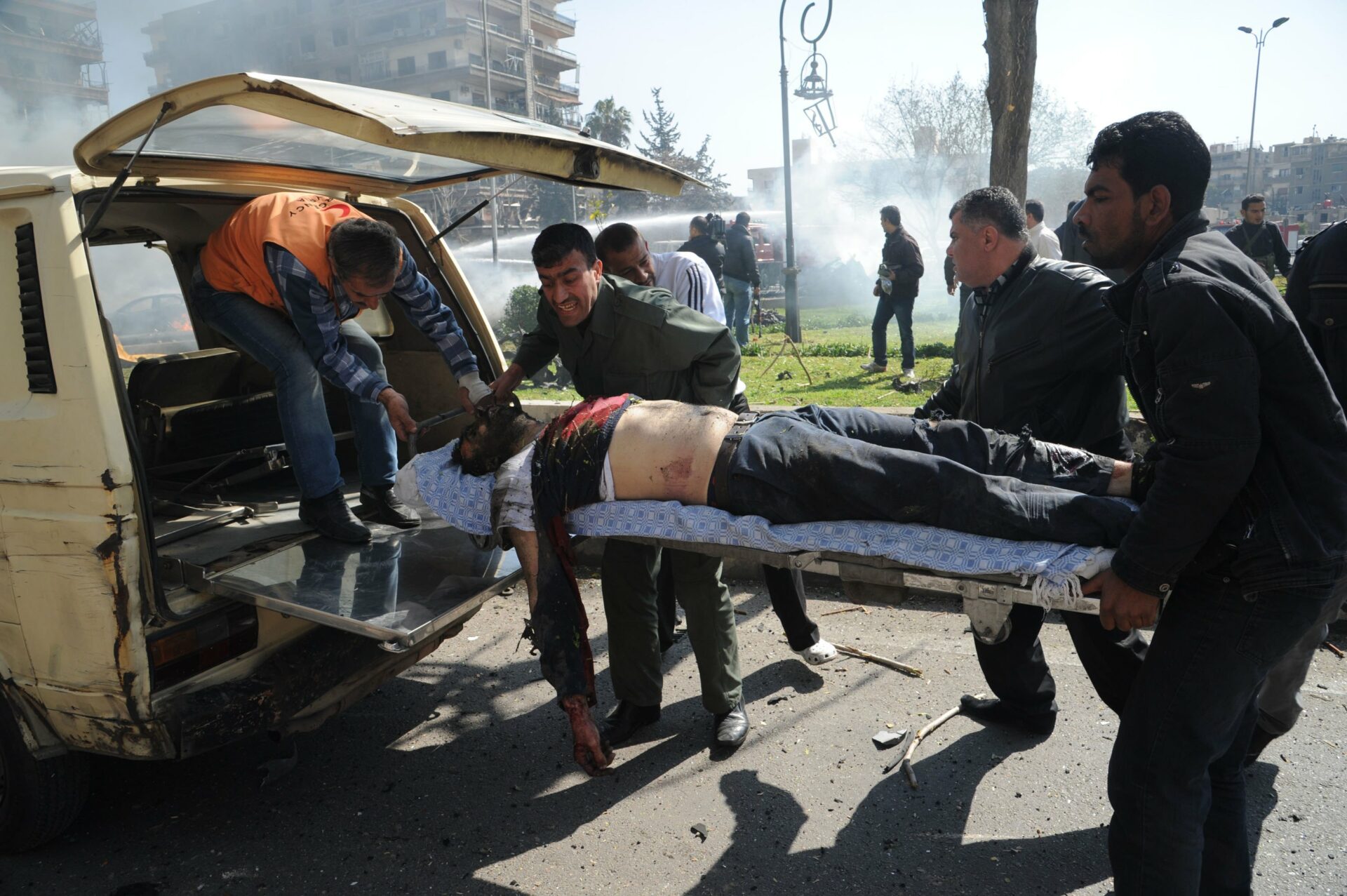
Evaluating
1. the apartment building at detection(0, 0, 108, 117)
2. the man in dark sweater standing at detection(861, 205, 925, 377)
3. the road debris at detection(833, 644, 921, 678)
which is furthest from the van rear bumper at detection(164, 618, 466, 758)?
the apartment building at detection(0, 0, 108, 117)

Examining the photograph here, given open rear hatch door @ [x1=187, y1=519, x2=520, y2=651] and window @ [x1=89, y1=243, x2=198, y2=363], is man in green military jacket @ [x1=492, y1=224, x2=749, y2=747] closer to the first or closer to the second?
open rear hatch door @ [x1=187, y1=519, x2=520, y2=651]

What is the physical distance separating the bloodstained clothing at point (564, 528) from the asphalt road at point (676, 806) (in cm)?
60

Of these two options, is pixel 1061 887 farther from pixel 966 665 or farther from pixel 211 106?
pixel 211 106

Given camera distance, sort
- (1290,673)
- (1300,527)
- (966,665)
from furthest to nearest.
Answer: (966,665), (1290,673), (1300,527)

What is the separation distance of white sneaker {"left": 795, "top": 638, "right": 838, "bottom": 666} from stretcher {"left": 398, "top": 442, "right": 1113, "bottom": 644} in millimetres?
1567

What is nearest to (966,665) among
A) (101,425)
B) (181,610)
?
(181,610)

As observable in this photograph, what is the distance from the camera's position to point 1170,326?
1913mm

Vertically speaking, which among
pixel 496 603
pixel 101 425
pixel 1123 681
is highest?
pixel 101 425

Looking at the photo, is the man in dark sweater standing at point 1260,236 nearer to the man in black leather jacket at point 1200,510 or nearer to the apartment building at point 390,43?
the man in black leather jacket at point 1200,510

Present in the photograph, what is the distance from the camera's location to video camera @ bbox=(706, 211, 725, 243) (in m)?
11.1

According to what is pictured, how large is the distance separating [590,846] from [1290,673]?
2.27m

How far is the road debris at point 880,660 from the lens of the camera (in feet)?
12.7

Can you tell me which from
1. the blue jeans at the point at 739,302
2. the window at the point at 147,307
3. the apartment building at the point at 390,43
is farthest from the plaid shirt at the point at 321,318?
the apartment building at the point at 390,43

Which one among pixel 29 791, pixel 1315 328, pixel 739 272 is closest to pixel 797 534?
pixel 1315 328
